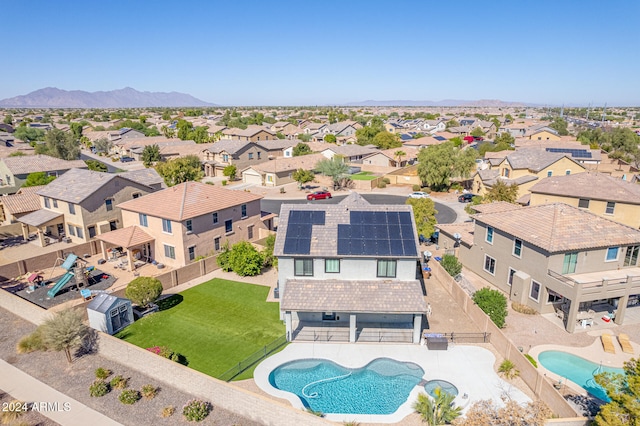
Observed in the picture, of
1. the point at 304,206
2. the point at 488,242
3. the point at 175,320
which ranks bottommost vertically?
the point at 175,320

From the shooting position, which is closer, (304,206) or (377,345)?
(377,345)

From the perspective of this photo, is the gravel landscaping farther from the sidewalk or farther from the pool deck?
the pool deck

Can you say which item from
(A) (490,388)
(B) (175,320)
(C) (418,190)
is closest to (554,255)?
(A) (490,388)

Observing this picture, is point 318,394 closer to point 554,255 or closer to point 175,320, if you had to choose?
point 175,320

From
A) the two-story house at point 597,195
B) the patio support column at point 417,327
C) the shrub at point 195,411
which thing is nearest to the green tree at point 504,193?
the two-story house at point 597,195

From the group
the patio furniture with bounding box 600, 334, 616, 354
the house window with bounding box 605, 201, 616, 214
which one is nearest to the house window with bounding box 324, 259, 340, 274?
the patio furniture with bounding box 600, 334, 616, 354

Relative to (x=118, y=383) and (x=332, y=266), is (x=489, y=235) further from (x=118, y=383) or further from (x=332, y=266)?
(x=118, y=383)
